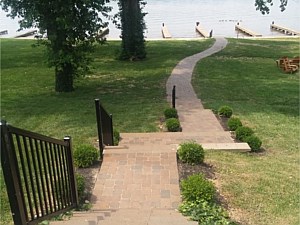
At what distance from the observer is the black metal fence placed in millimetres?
2652

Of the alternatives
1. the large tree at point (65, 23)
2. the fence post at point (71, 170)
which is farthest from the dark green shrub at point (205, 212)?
the large tree at point (65, 23)

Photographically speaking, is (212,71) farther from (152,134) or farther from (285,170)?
(285,170)

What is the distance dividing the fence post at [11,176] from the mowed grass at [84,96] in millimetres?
1672

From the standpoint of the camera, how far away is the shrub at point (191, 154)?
5.91 metres

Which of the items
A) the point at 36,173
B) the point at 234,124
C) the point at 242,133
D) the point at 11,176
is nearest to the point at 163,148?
the point at 242,133

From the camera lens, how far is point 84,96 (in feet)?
39.9

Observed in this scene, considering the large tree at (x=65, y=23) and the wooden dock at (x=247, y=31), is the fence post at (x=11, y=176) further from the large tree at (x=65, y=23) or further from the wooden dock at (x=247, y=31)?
the wooden dock at (x=247, y=31)

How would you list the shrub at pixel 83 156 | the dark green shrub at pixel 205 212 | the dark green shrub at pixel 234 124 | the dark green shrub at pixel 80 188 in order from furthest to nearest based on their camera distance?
1. the dark green shrub at pixel 234 124
2. the shrub at pixel 83 156
3. the dark green shrub at pixel 80 188
4. the dark green shrub at pixel 205 212

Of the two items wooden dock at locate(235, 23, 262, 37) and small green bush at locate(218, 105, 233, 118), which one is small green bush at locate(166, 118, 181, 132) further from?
wooden dock at locate(235, 23, 262, 37)

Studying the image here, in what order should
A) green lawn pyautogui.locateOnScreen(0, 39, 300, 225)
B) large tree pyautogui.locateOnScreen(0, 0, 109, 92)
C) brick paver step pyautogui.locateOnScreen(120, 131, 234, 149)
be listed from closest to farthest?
green lawn pyautogui.locateOnScreen(0, 39, 300, 225)
brick paver step pyautogui.locateOnScreen(120, 131, 234, 149)
large tree pyautogui.locateOnScreen(0, 0, 109, 92)

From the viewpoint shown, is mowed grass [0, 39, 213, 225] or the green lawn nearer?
the green lawn

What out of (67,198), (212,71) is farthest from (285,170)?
(212,71)

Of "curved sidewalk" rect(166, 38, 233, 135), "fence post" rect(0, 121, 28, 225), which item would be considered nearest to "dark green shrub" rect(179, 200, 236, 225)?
"fence post" rect(0, 121, 28, 225)

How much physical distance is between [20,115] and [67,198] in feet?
19.5
